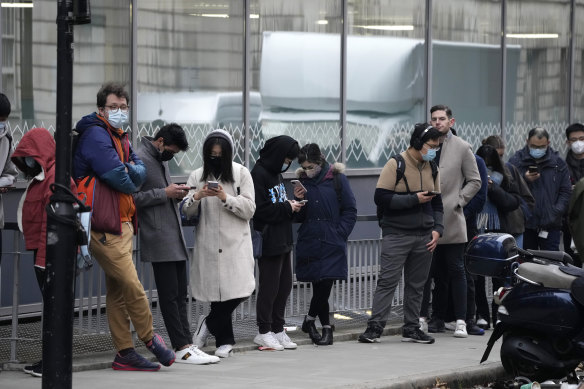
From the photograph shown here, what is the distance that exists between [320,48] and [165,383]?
22.7 ft

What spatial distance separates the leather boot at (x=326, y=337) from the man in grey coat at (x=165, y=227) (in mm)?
1623

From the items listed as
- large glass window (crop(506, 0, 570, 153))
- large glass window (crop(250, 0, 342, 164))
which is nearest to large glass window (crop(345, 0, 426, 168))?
large glass window (crop(250, 0, 342, 164))

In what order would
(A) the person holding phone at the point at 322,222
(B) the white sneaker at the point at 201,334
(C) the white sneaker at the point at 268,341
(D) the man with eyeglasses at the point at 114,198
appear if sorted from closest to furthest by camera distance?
(D) the man with eyeglasses at the point at 114,198 < (B) the white sneaker at the point at 201,334 < (C) the white sneaker at the point at 268,341 < (A) the person holding phone at the point at 322,222

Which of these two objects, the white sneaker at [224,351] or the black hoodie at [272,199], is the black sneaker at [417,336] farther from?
the white sneaker at [224,351]

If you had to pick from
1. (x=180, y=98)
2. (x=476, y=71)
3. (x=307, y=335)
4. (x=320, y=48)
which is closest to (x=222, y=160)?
(x=307, y=335)

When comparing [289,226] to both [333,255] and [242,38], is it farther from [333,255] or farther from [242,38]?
[242,38]

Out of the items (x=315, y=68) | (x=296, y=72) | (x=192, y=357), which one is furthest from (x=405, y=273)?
(x=315, y=68)

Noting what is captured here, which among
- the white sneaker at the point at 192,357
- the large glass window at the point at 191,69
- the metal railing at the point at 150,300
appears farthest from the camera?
the large glass window at the point at 191,69

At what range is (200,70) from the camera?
13477mm

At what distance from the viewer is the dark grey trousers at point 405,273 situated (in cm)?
1099

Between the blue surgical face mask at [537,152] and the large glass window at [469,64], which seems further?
the large glass window at [469,64]

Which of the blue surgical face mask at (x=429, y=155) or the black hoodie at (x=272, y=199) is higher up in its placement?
the blue surgical face mask at (x=429, y=155)

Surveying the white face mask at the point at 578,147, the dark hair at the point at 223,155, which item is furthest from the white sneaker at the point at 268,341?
the white face mask at the point at 578,147

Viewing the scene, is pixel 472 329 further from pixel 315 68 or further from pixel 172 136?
pixel 315 68
